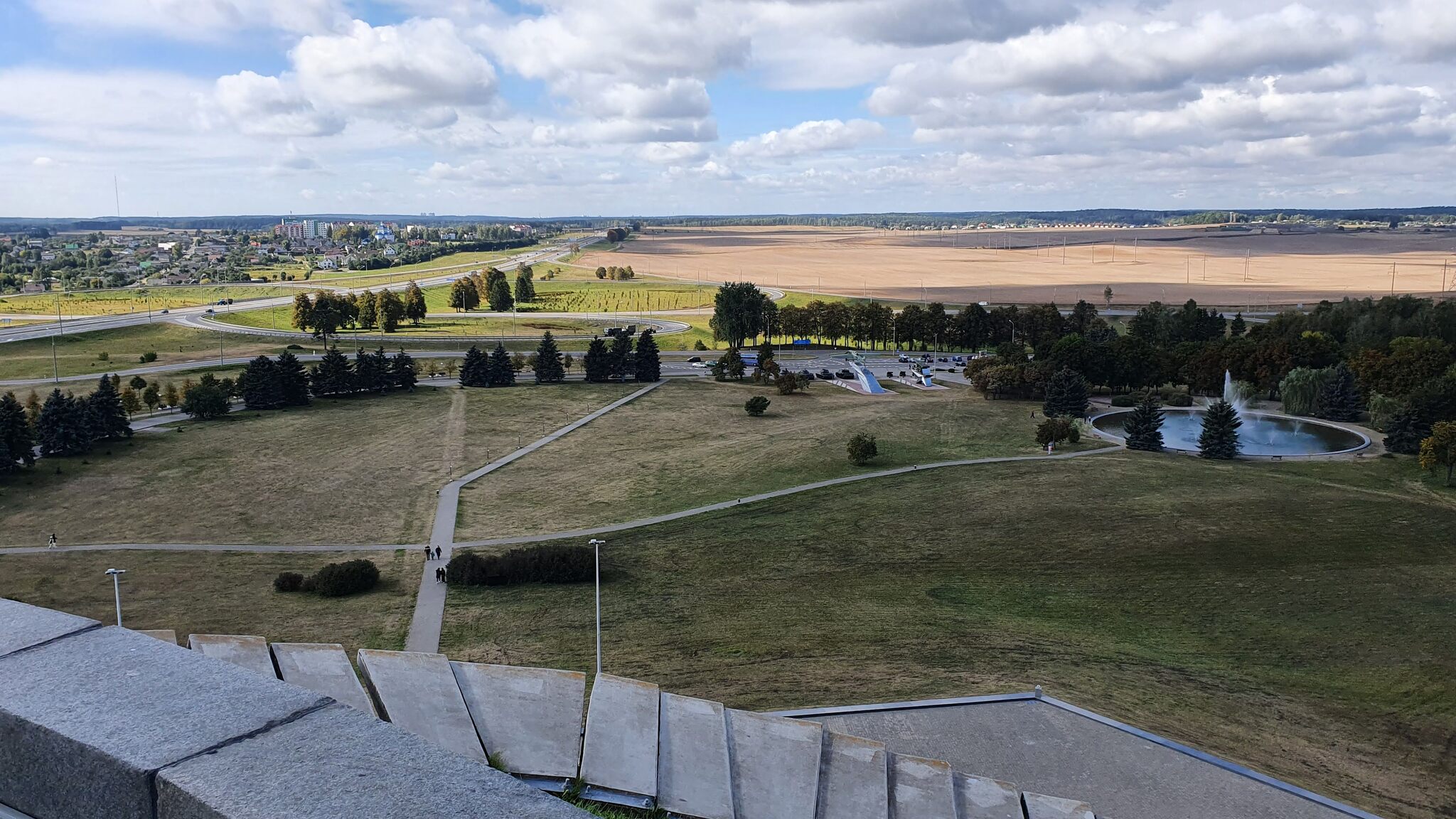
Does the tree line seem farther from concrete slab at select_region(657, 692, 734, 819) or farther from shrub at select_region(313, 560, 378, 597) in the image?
concrete slab at select_region(657, 692, 734, 819)

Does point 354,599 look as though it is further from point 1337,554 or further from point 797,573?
point 1337,554

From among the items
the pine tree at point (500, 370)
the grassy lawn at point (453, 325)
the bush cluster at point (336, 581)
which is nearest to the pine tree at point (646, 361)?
the pine tree at point (500, 370)

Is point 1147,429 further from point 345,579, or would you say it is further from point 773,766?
point 773,766

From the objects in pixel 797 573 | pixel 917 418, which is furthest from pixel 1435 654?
pixel 917 418

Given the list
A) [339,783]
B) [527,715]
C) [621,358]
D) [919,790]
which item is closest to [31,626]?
[339,783]

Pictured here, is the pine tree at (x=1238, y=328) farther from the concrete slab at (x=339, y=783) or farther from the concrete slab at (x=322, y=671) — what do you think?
the concrete slab at (x=339, y=783)

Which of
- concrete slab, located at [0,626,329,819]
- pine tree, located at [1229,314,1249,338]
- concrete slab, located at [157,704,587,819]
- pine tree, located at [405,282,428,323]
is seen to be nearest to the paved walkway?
concrete slab, located at [0,626,329,819]
